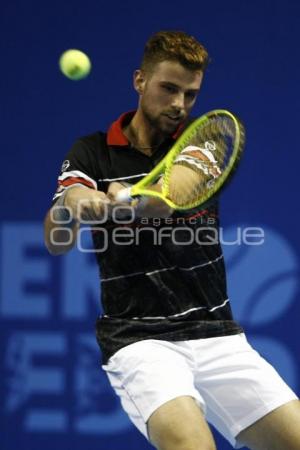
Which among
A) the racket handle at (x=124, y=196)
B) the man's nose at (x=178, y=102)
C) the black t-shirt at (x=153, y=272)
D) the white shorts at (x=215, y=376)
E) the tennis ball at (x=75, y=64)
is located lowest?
the white shorts at (x=215, y=376)

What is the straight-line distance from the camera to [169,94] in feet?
11.5

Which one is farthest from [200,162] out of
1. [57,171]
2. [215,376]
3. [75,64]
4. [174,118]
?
[57,171]

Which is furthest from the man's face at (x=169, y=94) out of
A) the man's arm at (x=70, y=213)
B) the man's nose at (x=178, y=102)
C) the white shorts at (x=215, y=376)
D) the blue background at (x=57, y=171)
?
the blue background at (x=57, y=171)

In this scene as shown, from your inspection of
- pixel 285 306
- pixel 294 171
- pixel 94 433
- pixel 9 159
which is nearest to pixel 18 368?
pixel 94 433

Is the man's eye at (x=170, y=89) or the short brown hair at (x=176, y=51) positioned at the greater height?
the short brown hair at (x=176, y=51)

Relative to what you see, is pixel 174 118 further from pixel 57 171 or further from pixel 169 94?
pixel 57 171

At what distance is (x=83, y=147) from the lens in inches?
142

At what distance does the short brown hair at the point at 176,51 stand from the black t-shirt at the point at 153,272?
406 millimetres

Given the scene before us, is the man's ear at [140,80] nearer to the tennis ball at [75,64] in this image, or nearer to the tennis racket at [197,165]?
the tennis racket at [197,165]

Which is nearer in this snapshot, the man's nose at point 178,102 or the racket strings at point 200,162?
the racket strings at point 200,162

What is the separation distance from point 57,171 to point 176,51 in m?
1.77

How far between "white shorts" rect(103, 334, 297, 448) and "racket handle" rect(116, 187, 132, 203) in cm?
53

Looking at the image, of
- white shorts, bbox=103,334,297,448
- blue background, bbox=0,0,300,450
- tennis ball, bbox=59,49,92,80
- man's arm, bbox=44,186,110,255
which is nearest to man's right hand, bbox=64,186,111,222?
man's arm, bbox=44,186,110,255

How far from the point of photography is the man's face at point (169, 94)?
3.47m
